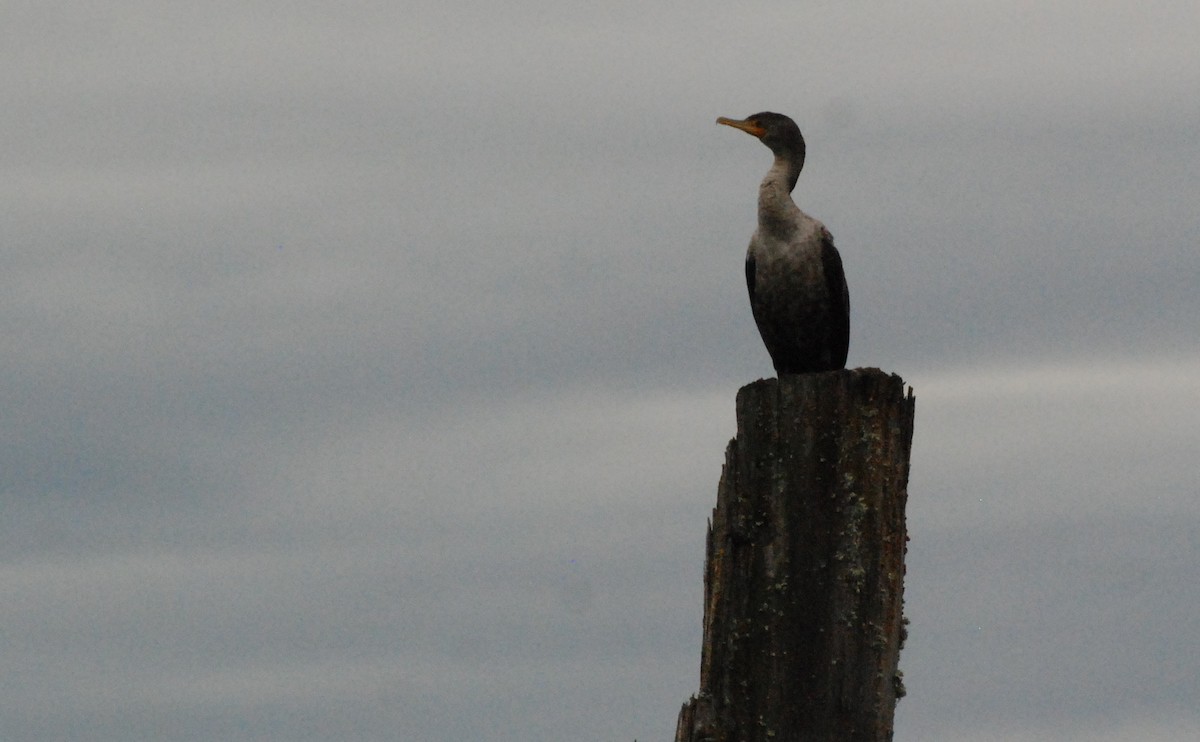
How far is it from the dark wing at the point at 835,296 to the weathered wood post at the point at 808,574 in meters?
5.03

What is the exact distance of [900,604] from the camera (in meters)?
6.58

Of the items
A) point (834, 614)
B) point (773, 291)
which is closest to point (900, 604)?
point (834, 614)

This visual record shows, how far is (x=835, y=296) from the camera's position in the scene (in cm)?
1185

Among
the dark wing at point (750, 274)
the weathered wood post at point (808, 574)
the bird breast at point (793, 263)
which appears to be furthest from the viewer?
the dark wing at point (750, 274)

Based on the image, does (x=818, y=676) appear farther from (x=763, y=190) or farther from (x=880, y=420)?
(x=763, y=190)

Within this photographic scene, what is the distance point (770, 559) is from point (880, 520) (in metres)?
0.46

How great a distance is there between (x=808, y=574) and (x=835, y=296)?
5.61 metres

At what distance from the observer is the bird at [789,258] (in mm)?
11719

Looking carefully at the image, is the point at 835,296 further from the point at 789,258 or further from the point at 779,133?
the point at 779,133

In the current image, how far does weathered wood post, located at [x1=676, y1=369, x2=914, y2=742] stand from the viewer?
641cm

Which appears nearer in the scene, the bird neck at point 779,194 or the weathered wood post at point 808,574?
the weathered wood post at point 808,574

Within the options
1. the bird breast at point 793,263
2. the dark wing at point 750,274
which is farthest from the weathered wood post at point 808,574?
the dark wing at point 750,274

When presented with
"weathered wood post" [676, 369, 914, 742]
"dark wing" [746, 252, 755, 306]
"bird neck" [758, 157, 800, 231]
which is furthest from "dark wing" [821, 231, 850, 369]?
"weathered wood post" [676, 369, 914, 742]

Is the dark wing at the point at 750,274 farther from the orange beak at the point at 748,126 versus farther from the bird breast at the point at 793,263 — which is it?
the orange beak at the point at 748,126
